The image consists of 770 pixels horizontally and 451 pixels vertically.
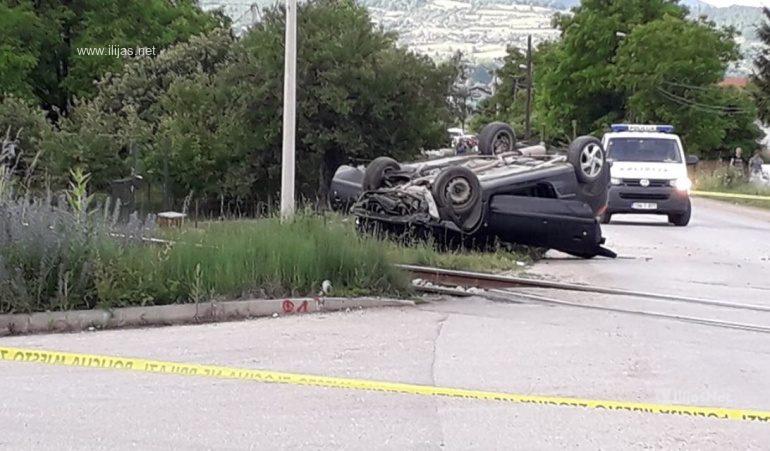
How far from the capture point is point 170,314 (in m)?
8.71

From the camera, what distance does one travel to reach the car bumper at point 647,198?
21.1 meters

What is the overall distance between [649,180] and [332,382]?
51.3 ft

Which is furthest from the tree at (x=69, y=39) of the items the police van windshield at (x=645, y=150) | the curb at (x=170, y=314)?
the curb at (x=170, y=314)

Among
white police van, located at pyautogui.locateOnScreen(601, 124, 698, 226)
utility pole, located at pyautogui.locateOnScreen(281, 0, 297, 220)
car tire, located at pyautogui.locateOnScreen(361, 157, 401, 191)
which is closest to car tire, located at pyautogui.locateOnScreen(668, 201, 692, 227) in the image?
white police van, located at pyautogui.locateOnScreen(601, 124, 698, 226)

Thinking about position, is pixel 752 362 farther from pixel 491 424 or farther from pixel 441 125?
pixel 441 125

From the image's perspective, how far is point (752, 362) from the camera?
25.0ft

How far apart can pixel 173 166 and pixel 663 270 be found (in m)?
18.1

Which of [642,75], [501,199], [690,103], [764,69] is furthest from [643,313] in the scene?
[764,69]

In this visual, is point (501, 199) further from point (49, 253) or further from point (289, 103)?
point (49, 253)

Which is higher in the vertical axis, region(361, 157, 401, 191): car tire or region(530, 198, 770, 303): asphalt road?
region(361, 157, 401, 191): car tire

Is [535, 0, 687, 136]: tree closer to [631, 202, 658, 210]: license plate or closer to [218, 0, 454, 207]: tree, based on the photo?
[218, 0, 454, 207]: tree

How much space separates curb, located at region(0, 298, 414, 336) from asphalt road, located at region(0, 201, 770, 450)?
201 millimetres

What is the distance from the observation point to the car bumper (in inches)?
829

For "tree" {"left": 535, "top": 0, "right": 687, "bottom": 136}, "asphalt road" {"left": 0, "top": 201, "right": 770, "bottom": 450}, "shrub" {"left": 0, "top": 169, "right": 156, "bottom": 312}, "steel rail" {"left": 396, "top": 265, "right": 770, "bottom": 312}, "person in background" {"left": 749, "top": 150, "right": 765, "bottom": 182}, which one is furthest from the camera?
"tree" {"left": 535, "top": 0, "right": 687, "bottom": 136}
